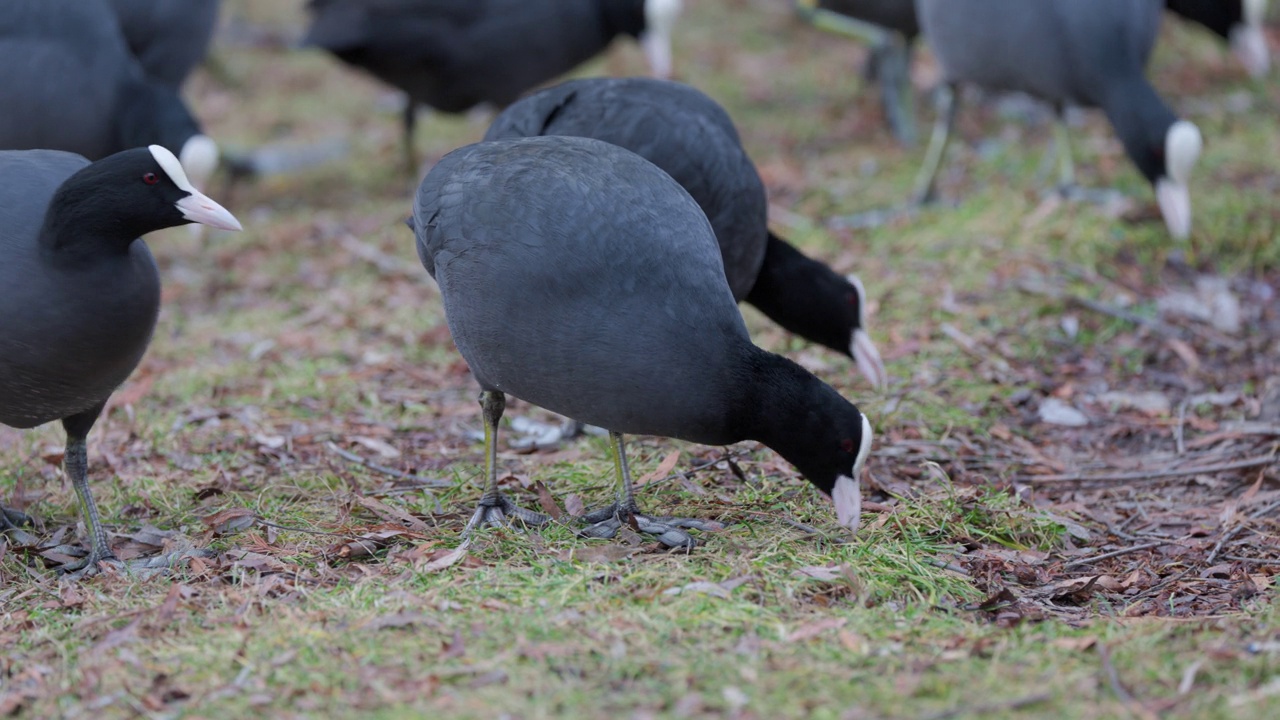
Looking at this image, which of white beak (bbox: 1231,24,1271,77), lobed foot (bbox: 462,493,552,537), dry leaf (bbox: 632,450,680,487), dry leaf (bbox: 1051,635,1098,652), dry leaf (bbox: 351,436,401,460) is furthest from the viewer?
white beak (bbox: 1231,24,1271,77)

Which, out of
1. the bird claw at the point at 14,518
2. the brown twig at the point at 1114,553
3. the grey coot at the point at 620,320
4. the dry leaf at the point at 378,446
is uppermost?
the grey coot at the point at 620,320

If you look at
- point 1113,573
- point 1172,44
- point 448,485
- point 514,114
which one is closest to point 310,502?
point 448,485

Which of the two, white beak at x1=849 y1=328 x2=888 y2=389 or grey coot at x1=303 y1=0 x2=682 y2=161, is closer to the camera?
white beak at x1=849 y1=328 x2=888 y2=389

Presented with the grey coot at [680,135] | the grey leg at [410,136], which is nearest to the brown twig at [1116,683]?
the grey coot at [680,135]

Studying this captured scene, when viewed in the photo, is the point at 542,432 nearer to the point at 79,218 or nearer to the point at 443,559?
the point at 443,559

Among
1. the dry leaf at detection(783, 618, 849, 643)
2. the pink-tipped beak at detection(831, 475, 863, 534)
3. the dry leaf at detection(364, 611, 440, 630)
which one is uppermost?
the dry leaf at detection(783, 618, 849, 643)

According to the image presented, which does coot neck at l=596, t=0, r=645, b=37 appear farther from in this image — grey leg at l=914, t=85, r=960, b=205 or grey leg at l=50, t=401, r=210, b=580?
grey leg at l=50, t=401, r=210, b=580

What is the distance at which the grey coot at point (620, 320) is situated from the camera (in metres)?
3.45

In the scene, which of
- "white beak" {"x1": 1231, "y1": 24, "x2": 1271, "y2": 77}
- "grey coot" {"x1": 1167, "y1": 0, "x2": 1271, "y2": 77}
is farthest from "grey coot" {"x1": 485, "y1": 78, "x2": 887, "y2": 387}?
"white beak" {"x1": 1231, "y1": 24, "x2": 1271, "y2": 77}

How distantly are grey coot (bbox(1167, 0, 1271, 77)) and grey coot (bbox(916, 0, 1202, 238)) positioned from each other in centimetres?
118

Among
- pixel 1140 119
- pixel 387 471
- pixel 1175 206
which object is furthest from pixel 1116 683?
pixel 1140 119

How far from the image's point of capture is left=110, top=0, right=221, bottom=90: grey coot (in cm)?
710

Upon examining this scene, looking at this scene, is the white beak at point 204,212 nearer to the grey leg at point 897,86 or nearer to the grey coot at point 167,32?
the grey coot at point 167,32

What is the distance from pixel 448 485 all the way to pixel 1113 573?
2031 mm
